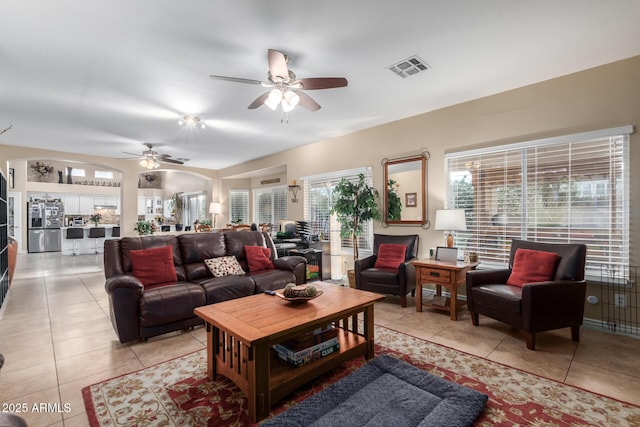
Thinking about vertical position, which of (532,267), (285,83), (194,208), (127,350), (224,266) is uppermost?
(285,83)

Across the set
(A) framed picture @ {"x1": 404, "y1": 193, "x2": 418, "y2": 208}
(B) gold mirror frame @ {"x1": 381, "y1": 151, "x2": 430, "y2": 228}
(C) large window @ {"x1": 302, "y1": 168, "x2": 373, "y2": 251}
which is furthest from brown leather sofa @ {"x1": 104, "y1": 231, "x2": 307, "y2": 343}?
(A) framed picture @ {"x1": 404, "y1": 193, "x2": 418, "y2": 208}

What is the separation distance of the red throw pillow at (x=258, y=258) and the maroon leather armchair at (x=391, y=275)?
50.5 inches

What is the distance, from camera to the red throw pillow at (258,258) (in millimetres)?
4023

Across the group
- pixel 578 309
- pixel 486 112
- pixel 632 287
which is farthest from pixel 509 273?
pixel 486 112

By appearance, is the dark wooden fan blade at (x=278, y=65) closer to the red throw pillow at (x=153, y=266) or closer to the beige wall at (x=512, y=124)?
the red throw pillow at (x=153, y=266)

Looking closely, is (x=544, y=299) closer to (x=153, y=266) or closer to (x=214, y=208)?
(x=153, y=266)

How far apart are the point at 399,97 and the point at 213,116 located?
8.98 ft

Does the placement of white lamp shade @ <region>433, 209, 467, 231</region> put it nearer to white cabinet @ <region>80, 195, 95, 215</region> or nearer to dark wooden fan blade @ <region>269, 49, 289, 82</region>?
dark wooden fan blade @ <region>269, 49, 289, 82</region>

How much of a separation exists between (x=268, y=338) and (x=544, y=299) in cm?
247

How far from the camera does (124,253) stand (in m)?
3.29

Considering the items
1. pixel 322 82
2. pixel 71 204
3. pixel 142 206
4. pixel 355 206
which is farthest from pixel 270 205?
pixel 71 204

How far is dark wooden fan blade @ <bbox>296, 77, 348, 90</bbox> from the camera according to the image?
2.57 meters

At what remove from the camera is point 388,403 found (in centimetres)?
181

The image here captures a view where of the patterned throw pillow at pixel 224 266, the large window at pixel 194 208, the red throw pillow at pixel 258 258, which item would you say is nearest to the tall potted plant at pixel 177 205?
the large window at pixel 194 208
